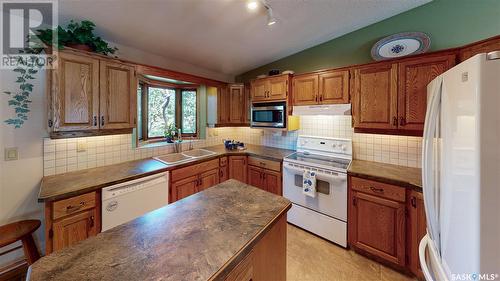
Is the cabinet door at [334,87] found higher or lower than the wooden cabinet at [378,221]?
higher

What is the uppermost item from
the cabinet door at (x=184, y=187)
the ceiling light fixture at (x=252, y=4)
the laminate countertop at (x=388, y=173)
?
the ceiling light fixture at (x=252, y=4)

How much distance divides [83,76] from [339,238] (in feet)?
10.5

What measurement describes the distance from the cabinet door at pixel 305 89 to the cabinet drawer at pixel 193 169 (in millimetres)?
1564

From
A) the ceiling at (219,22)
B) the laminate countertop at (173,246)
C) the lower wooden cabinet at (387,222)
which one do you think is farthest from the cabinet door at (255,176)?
the ceiling at (219,22)

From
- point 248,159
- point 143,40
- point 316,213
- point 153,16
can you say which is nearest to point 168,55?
point 143,40

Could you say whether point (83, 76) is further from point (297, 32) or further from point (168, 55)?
point (297, 32)

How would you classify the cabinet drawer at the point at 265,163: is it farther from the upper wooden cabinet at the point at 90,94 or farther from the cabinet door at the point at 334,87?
the upper wooden cabinet at the point at 90,94

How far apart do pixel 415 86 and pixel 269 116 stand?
1.80m

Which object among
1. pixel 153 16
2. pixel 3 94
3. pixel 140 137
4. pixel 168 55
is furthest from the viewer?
pixel 140 137

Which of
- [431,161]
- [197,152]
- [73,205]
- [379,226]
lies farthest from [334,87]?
[73,205]

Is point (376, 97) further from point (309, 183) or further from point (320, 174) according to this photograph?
point (309, 183)

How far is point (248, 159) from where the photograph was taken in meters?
3.14

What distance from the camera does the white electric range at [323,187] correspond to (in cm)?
217

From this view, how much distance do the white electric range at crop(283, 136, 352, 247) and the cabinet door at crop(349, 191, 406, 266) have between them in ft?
0.43
